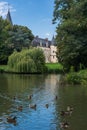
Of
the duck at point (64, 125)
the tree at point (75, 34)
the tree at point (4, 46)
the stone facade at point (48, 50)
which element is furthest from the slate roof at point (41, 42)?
the duck at point (64, 125)

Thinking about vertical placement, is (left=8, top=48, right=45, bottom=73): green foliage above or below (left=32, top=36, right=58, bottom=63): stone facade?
below

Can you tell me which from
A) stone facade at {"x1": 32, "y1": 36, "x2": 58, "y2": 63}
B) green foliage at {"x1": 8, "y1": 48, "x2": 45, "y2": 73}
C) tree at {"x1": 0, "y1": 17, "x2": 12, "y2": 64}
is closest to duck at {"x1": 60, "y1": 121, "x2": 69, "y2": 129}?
green foliage at {"x1": 8, "y1": 48, "x2": 45, "y2": 73}

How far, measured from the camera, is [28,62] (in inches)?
2485

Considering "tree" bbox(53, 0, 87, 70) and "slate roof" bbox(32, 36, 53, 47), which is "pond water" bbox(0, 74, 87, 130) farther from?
"slate roof" bbox(32, 36, 53, 47)

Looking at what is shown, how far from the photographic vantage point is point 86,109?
2344 cm

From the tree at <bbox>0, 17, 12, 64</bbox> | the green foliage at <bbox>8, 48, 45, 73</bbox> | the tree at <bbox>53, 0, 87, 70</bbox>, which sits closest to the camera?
the tree at <bbox>53, 0, 87, 70</bbox>

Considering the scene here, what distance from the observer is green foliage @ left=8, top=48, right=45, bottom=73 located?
62.9 meters

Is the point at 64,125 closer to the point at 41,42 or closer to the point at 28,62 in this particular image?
the point at 28,62

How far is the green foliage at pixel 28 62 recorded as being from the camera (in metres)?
62.9

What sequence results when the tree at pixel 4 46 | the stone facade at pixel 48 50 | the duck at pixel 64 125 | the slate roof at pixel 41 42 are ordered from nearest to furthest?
1. the duck at pixel 64 125
2. the tree at pixel 4 46
3. the slate roof at pixel 41 42
4. the stone facade at pixel 48 50

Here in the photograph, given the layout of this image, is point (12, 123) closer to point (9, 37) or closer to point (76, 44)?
point (76, 44)

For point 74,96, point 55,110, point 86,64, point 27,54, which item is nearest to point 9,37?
point 27,54

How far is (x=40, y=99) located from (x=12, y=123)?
9.66m

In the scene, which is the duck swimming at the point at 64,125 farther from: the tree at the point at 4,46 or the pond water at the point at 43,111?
the tree at the point at 4,46
